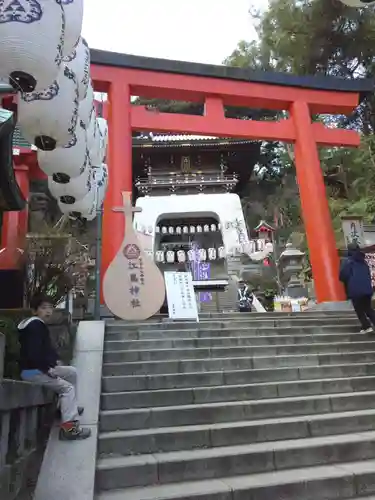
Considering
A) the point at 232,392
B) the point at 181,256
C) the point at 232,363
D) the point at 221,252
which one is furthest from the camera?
the point at 221,252

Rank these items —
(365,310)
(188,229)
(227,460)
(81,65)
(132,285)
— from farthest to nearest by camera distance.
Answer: (188,229) < (132,285) < (365,310) < (81,65) < (227,460)

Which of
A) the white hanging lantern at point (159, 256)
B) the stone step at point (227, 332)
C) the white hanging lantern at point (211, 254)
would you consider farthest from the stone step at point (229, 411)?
the white hanging lantern at point (211, 254)

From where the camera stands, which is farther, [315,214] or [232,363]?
[315,214]

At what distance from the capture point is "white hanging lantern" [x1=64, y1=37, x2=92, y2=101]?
4226 mm

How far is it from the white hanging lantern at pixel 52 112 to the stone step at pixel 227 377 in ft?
7.96

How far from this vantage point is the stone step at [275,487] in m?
2.80

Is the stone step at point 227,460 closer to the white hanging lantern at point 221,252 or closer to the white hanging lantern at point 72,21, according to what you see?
the white hanging lantern at point 72,21

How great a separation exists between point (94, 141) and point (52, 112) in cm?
200

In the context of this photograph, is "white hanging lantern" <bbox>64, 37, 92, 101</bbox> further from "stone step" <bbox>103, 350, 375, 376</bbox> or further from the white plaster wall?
the white plaster wall

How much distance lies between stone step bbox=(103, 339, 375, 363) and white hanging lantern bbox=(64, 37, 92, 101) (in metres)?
2.91

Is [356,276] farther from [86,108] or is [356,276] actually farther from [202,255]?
[202,255]

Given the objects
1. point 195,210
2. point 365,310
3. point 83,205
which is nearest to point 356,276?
point 365,310

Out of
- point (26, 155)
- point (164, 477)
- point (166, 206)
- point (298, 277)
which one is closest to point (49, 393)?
point (164, 477)

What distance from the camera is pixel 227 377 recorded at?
459cm
